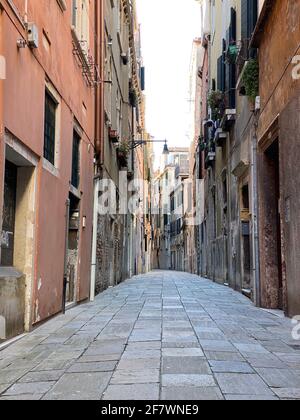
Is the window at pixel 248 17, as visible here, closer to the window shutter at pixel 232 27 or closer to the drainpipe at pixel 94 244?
the window shutter at pixel 232 27

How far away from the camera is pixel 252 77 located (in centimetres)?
1022

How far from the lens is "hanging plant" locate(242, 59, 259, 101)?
33.3 ft

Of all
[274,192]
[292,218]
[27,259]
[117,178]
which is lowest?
[27,259]

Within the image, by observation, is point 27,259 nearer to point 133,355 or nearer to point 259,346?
point 133,355

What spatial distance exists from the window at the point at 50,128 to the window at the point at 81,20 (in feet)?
7.96

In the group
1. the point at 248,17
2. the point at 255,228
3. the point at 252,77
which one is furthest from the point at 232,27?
the point at 255,228

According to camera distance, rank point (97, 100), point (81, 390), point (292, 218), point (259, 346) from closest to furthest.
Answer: point (81, 390), point (259, 346), point (292, 218), point (97, 100)

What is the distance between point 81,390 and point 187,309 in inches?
211

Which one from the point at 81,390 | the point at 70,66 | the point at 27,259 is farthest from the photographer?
the point at 70,66

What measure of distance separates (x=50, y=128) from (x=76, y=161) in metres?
2.58

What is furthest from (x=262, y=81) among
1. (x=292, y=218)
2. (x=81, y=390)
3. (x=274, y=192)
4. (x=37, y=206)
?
(x=81, y=390)

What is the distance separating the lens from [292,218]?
7.32 m

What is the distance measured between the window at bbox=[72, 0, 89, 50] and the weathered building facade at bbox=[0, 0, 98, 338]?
0.04m

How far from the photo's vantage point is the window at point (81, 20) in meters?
10.3
